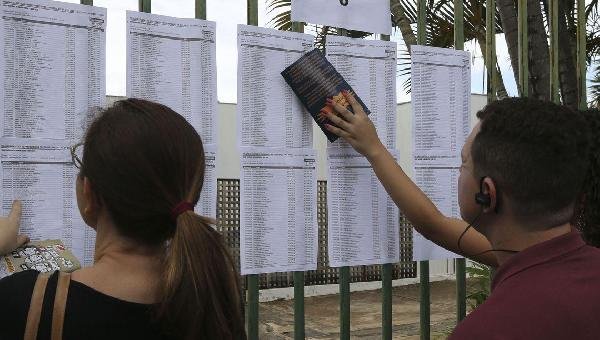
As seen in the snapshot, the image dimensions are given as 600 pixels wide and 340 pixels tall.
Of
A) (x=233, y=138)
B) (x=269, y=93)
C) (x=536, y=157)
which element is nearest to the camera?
(x=536, y=157)

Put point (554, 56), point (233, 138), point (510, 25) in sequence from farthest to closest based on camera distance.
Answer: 1. point (233, 138)
2. point (510, 25)
3. point (554, 56)

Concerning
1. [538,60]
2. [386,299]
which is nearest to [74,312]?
[386,299]

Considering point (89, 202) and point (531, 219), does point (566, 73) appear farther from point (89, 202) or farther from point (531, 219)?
point (89, 202)

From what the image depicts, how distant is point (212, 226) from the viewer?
4.36ft

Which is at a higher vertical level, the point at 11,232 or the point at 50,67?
the point at 50,67

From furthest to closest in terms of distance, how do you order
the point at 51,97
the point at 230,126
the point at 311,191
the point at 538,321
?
1. the point at 230,126
2. the point at 311,191
3. the point at 51,97
4. the point at 538,321

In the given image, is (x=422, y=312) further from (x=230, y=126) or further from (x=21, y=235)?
(x=230, y=126)

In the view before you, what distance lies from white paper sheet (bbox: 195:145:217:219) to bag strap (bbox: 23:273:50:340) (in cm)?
70

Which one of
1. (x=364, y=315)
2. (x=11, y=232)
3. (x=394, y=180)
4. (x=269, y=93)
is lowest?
(x=364, y=315)

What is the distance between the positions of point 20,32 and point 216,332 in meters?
0.90

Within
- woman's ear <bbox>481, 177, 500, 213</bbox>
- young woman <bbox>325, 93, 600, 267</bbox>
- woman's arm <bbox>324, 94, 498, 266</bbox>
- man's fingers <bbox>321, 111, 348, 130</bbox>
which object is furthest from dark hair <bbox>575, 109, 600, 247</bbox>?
man's fingers <bbox>321, 111, 348, 130</bbox>

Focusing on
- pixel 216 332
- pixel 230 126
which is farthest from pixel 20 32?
pixel 230 126

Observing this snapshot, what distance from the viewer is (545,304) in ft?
4.09

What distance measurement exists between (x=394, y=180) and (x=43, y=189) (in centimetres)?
101
